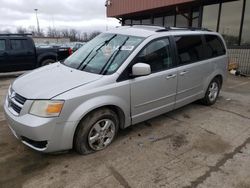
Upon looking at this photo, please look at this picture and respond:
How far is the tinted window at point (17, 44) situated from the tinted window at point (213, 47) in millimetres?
7474

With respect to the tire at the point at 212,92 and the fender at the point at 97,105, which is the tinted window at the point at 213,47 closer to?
the tire at the point at 212,92

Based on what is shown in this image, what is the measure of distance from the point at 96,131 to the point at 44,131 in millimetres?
750

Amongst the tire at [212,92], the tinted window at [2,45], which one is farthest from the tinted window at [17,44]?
the tire at [212,92]

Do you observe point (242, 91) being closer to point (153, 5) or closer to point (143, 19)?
point (153, 5)

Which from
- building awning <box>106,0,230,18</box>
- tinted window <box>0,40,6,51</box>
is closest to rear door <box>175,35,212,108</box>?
building awning <box>106,0,230,18</box>

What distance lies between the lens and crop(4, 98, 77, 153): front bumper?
2.70m

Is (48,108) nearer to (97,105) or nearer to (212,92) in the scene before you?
(97,105)

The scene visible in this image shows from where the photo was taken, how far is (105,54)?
3613 mm

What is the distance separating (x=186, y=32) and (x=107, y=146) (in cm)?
276

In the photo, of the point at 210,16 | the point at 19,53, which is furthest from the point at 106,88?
the point at 210,16

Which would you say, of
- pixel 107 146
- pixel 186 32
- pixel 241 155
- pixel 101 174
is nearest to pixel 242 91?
pixel 186 32

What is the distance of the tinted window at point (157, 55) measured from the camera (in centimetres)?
358

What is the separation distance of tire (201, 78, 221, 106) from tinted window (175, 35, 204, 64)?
886 millimetres

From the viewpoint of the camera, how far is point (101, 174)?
9.09 feet
